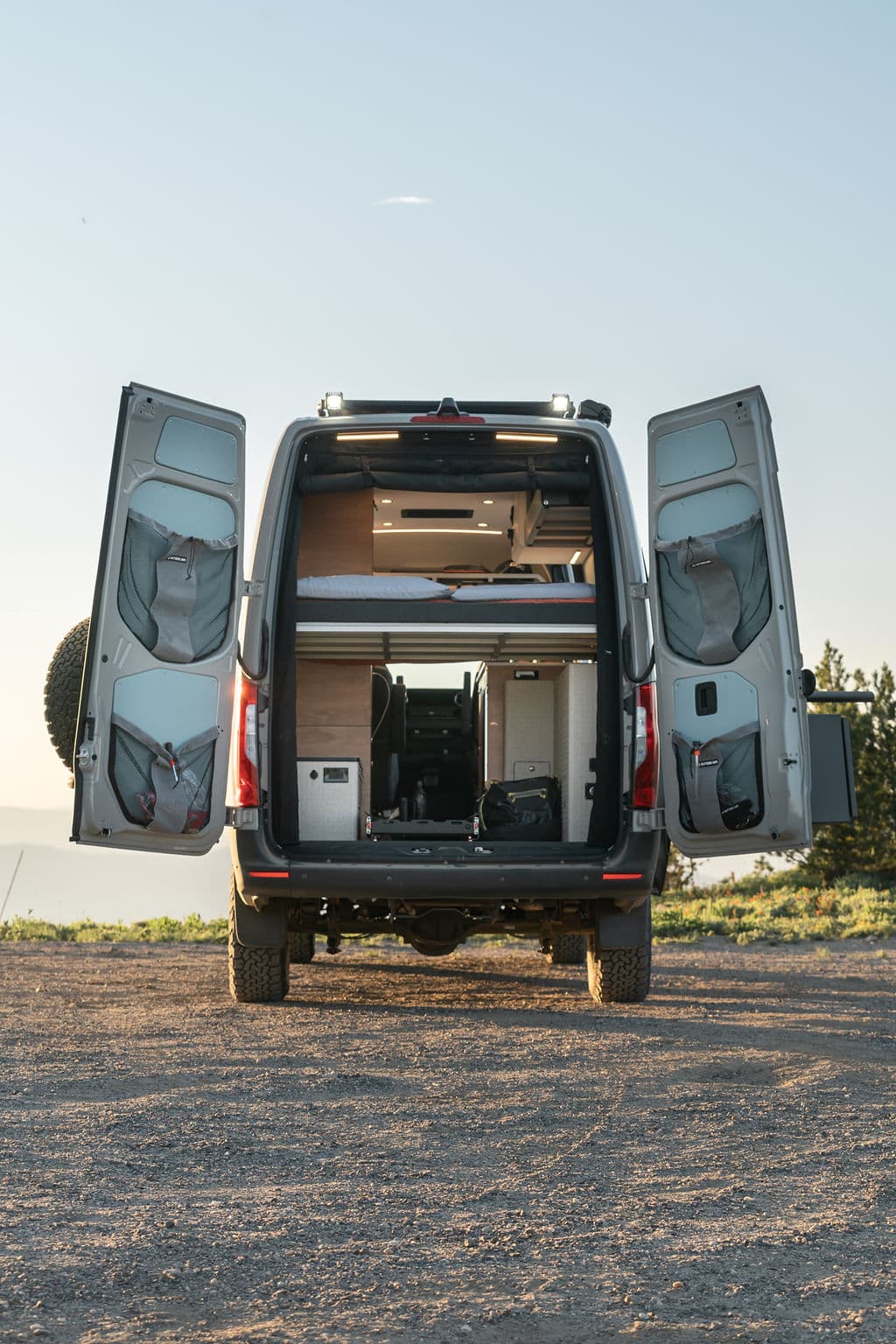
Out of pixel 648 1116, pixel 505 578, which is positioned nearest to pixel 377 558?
pixel 505 578

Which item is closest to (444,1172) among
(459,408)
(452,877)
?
(452,877)

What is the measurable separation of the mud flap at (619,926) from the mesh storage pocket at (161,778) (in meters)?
1.82

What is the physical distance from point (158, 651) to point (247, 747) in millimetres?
531

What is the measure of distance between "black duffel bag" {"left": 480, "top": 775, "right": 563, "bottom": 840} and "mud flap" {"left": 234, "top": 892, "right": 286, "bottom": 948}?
1112 mm

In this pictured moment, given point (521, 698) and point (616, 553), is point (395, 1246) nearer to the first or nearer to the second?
point (616, 553)

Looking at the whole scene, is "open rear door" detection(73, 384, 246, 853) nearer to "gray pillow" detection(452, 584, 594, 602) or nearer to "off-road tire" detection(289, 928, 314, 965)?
"gray pillow" detection(452, 584, 594, 602)

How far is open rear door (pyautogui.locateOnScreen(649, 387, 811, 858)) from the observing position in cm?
589

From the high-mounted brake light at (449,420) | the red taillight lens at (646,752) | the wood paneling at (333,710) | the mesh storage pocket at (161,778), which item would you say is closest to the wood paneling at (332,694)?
the wood paneling at (333,710)

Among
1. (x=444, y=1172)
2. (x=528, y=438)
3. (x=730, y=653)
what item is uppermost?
(x=528, y=438)

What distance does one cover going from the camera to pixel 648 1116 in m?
4.46

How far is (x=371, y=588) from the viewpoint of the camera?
21.8 ft

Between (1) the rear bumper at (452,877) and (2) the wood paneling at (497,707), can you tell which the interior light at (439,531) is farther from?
(1) the rear bumper at (452,877)

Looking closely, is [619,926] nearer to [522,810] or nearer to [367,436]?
[522,810]

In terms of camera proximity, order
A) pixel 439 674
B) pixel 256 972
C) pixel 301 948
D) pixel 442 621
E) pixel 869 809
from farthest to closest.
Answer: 1. pixel 869 809
2. pixel 301 948
3. pixel 439 674
4. pixel 256 972
5. pixel 442 621
